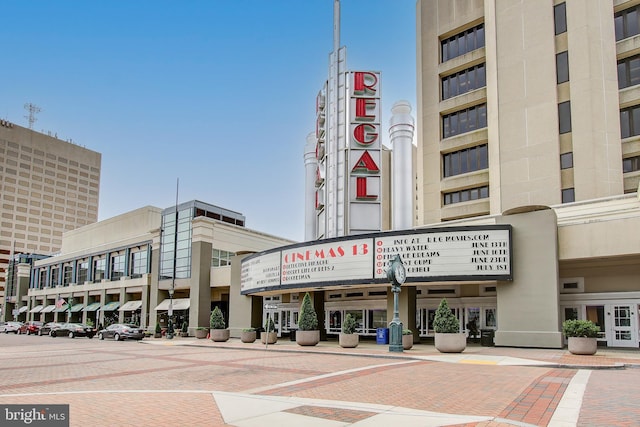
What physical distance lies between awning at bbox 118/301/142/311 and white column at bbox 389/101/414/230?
32223 mm

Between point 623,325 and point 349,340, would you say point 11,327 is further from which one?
point 623,325

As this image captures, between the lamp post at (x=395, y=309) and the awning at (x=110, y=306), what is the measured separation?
45.3 metres

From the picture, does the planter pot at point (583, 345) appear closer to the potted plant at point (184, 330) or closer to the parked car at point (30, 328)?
the potted plant at point (184, 330)

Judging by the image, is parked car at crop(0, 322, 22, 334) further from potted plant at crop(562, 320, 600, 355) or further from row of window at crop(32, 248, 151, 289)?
potted plant at crop(562, 320, 600, 355)

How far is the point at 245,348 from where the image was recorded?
2877 centimetres

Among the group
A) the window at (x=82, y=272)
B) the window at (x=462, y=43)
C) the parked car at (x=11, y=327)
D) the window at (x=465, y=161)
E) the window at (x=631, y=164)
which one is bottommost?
the parked car at (x=11, y=327)

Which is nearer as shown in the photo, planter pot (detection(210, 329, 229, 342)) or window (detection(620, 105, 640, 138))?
window (detection(620, 105, 640, 138))

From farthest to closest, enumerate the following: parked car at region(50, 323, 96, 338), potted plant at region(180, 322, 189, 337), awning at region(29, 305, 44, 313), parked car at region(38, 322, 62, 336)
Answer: awning at region(29, 305, 44, 313) < parked car at region(38, 322, 62, 336) < parked car at region(50, 323, 96, 338) < potted plant at region(180, 322, 189, 337)

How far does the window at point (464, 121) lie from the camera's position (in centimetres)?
4128

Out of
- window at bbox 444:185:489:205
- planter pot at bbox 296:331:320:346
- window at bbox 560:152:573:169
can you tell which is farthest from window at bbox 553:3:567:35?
planter pot at bbox 296:331:320:346

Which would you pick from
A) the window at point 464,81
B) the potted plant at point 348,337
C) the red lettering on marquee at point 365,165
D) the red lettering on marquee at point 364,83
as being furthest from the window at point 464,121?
the potted plant at point 348,337

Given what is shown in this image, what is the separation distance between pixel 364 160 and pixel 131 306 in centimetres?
3456

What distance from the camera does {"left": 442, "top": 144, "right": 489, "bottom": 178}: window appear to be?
133ft

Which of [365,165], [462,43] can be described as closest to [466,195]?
[365,165]
